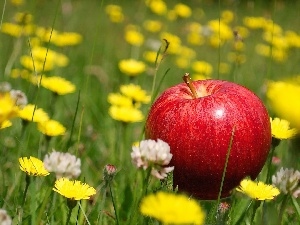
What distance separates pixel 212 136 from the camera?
117cm

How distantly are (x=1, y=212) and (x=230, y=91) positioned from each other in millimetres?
585

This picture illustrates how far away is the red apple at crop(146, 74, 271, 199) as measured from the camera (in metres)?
1.17

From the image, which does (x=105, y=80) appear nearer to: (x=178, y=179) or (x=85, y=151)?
(x=85, y=151)

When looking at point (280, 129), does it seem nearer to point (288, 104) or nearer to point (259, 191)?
point (259, 191)

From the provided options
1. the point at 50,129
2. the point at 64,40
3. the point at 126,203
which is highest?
the point at 64,40

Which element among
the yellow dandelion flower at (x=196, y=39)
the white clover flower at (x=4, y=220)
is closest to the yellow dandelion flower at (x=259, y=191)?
the white clover flower at (x=4, y=220)

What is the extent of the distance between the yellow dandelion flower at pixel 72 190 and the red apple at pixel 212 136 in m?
0.27

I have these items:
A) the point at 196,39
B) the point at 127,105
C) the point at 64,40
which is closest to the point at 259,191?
the point at 127,105

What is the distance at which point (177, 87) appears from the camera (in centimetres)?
132

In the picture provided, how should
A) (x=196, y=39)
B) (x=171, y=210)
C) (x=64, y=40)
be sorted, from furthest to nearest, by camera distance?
1. (x=196, y=39)
2. (x=64, y=40)
3. (x=171, y=210)

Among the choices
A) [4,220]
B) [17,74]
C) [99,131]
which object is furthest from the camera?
[17,74]

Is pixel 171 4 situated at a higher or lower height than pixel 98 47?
higher

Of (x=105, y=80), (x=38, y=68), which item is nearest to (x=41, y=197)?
(x=38, y=68)

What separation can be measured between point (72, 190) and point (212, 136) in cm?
32
